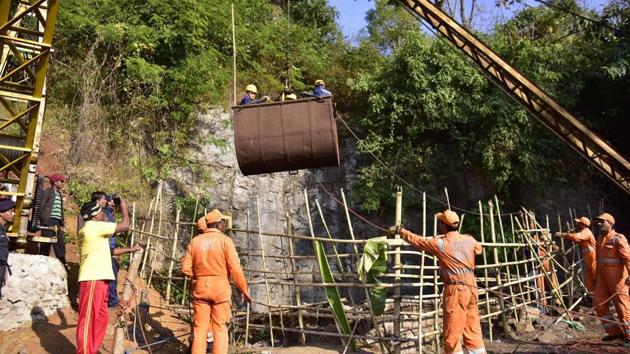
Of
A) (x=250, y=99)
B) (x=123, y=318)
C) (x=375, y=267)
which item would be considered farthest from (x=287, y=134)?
(x=123, y=318)

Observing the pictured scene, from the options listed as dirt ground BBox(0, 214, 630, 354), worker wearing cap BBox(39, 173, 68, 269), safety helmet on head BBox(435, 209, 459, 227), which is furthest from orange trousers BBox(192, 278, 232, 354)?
worker wearing cap BBox(39, 173, 68, 269)

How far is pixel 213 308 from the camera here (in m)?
4.64

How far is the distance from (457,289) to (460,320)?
0.28 metres

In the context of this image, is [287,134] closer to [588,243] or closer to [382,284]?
[382,284]

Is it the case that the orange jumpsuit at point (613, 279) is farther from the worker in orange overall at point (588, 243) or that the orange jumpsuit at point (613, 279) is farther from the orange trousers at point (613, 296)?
the worker in orange overall at point (588, 243)

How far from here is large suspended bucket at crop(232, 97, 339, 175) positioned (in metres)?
5.54

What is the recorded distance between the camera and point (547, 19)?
14.4m

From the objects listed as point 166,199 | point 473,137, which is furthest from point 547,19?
point 166,199

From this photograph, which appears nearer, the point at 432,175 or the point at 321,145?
the point at 321,145

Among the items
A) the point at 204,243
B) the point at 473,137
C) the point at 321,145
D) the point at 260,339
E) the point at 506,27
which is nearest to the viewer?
the point at 204,243

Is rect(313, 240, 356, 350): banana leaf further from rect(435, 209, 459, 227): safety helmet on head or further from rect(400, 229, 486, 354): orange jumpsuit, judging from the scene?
rect(435, 209, 459, 227): safety helmet on head

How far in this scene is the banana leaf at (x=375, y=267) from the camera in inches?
220

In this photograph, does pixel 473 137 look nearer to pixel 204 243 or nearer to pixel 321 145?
pixel 321 145

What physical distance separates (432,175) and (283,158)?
6.54 m
